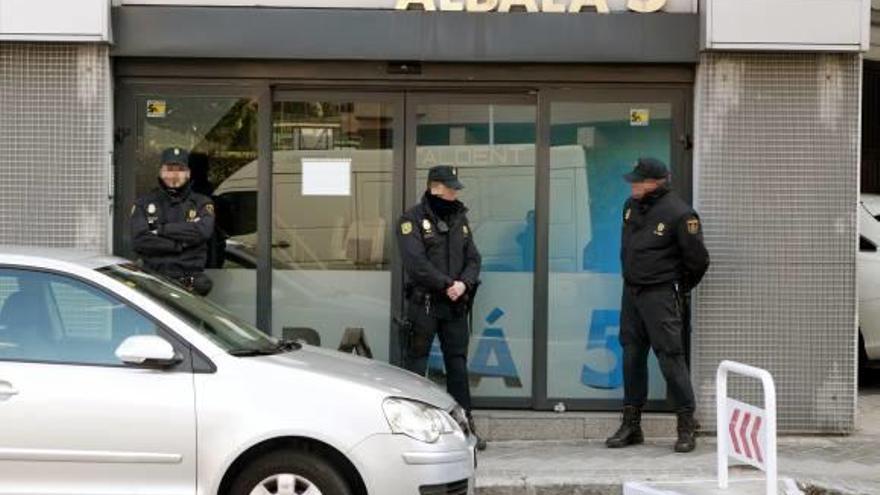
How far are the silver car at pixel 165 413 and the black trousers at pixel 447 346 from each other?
2.21m

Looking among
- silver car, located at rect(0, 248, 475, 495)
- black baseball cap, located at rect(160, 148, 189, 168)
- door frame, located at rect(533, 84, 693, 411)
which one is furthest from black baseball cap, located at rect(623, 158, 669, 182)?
black baseball cap, located at rect(160, 148, 189, 168)

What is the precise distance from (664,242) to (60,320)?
394 centimetres

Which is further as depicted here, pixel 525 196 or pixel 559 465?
pixel 525 196

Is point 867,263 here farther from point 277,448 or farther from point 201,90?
point 277,448

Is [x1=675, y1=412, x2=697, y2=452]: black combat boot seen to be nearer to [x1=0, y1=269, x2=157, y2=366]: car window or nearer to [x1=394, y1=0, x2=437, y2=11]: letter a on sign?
[x1=394, y1=0, x2=437, y2=11]: letter a on sign

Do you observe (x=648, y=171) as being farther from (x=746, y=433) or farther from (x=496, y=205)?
(x=746, y=433)

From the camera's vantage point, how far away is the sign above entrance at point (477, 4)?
26.3 feet

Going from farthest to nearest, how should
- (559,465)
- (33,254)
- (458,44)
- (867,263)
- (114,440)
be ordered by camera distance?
(867,263) < (458,44) < (559,465) < (33,254) < (114,440)

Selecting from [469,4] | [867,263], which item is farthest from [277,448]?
[867,263]

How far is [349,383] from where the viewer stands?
17.2 feet

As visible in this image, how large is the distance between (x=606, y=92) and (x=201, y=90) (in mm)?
3064

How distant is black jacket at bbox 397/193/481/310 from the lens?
24.4ft

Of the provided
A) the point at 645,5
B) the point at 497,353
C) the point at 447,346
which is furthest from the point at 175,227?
the point at 645,5

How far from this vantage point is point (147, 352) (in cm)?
499
